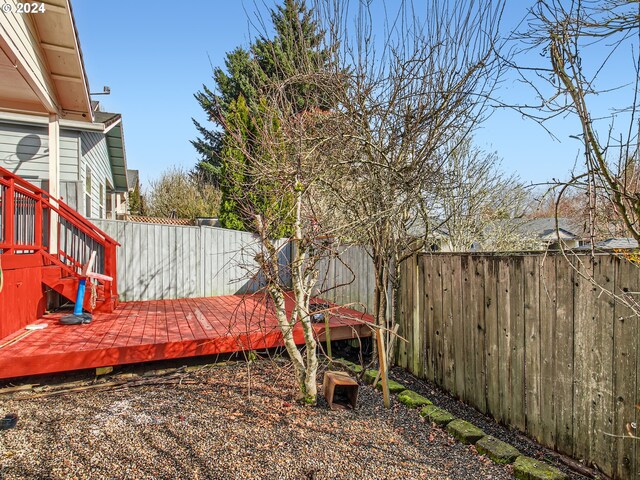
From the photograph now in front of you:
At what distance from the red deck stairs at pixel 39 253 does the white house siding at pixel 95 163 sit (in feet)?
4.80

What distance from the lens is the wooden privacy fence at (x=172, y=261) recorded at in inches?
271

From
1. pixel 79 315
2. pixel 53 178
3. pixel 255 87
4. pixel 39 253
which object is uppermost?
pixel 255 87

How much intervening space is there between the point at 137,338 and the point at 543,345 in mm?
3609

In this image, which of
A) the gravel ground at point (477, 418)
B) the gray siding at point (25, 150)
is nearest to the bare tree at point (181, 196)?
the gray siding at point (25, 150)

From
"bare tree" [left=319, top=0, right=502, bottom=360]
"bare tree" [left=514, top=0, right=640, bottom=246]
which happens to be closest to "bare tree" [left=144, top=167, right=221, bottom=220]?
"bare tree" [left=319, top=0, right=502, bottom=360]

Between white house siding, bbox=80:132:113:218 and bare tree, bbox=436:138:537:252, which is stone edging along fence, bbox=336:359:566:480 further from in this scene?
white house siding, bbox=80:132:113:218

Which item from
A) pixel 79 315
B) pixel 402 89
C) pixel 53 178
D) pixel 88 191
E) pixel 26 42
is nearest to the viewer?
pixel 402 89

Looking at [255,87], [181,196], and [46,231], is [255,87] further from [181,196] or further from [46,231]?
[181,196]

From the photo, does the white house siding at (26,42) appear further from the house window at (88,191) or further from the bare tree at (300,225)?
the house window at (88,191)

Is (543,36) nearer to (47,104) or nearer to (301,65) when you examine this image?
(301,65)

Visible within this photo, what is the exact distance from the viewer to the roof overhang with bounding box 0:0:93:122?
13.9ft

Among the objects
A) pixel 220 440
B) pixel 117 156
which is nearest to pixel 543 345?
pixel 220 440

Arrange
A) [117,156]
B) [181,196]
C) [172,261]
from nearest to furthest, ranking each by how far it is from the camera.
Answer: [172,261]
[117,156]
[181,196]

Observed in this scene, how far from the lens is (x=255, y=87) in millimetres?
6789
